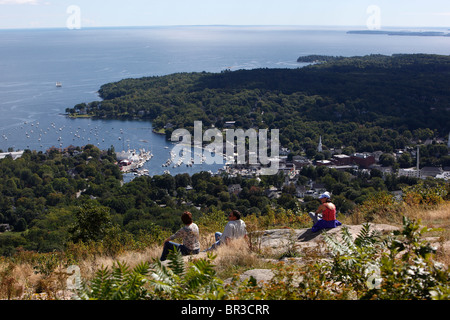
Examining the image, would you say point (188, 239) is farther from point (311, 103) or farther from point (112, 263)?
point (311, 103)

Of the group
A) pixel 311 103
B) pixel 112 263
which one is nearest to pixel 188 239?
pixel 112 263

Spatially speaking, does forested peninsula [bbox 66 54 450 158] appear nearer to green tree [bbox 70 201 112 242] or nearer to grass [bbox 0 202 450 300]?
green tree [bbox 70 201 112 242]

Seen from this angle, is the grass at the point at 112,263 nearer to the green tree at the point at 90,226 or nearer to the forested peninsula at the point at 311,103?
the green tree at the point at 90,226

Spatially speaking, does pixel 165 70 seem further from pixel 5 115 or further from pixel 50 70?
pixel 5 115

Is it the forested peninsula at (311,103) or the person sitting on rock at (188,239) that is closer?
the person sitting on rock at (188,239)

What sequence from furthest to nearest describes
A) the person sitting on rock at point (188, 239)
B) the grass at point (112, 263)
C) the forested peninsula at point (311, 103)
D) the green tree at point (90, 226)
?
the forested peninsula at point (311, 103)
the green tree at point (90, 226)
the person sitting on rock at point (188, 239)
the grass at point (112, 263)

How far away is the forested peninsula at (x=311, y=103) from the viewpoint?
33.9 m

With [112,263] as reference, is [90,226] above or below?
below

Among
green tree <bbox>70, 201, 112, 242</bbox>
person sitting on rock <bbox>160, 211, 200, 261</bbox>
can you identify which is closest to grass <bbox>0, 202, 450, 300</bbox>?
person sitting on rock <bbox>160, 211, 200, 261</bbox>

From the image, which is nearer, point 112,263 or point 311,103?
point 112,263

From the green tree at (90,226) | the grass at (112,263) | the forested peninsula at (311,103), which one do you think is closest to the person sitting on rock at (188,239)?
the grass at (112,263)

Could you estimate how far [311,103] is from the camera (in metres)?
41.9

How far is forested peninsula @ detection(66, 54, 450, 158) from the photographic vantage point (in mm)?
33938
